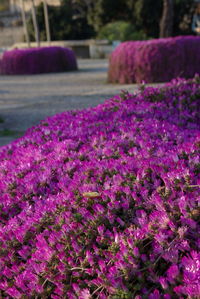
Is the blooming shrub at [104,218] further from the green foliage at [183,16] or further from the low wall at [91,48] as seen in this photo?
the green foliage at [183,16]

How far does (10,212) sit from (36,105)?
27.8ft

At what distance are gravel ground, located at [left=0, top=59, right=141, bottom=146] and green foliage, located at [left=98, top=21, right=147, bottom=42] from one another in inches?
597

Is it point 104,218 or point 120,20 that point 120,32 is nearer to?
point 120,20

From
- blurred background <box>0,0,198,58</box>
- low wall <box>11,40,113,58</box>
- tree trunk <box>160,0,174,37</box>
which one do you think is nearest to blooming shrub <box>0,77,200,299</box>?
tree trunk <box>160,0,174,37</box>

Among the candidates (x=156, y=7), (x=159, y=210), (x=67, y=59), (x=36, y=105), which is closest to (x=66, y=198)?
(x=159, y=210)

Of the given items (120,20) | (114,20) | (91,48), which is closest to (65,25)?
(114,20)

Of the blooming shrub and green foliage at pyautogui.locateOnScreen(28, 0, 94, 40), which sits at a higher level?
the blooming shrub

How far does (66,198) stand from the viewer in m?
2.00

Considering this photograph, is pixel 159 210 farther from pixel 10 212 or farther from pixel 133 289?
pixel 10 212

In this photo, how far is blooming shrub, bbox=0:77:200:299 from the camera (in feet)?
4.92

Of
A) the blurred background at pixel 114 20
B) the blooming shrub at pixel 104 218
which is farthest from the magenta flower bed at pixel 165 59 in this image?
the blurred background at pixel 114 20

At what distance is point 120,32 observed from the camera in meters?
31.4

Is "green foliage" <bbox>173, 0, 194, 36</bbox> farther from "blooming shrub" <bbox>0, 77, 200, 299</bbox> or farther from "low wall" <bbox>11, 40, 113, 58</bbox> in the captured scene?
"blooming shrub" <bbox>0, 77, 200, 299</bbox>

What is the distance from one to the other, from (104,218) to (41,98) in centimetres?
1023
